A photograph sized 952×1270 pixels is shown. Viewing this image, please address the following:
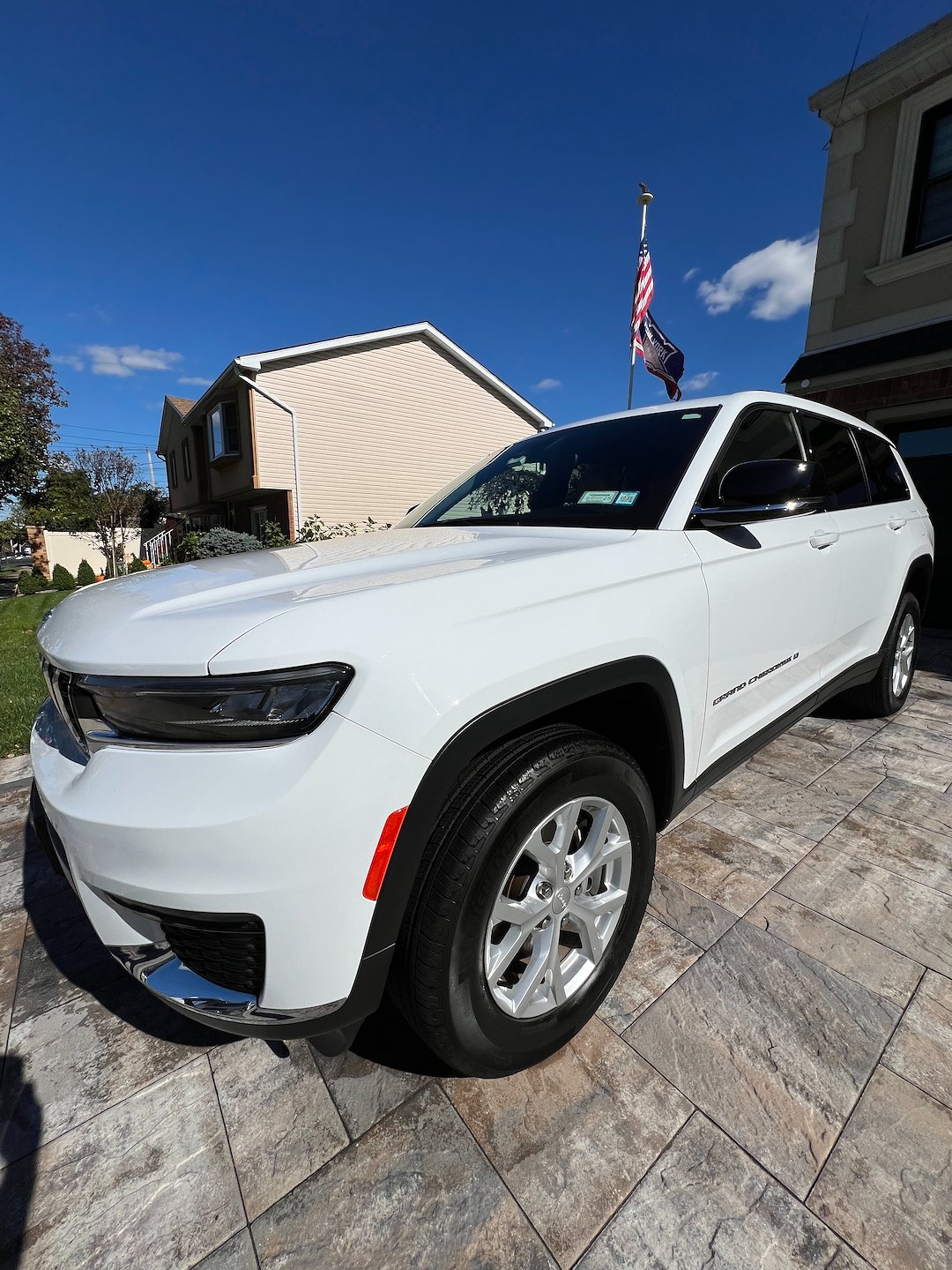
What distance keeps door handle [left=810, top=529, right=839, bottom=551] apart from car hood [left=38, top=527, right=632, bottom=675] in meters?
1.15

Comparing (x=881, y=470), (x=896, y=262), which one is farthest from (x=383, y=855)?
(x=896, y=262)

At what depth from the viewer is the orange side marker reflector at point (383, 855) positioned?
111 cm

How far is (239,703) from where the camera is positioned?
3.59ft

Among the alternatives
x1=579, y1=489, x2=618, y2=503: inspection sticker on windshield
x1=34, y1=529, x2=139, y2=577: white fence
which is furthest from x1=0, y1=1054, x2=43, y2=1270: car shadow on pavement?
x1=34, y1=529, x2=139, y2=577: white fence

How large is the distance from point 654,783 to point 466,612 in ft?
3.30

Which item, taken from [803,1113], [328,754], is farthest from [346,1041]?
[803,1113]

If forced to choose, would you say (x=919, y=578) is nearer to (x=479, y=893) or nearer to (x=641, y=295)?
(x=479, y=893)

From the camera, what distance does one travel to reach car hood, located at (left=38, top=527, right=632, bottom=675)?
1.15m

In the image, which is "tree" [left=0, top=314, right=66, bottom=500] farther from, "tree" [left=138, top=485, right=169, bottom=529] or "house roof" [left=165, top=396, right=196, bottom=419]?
"tree" [left=138, top=485, right=169, bottom=529]

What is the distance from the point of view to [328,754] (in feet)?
3.45

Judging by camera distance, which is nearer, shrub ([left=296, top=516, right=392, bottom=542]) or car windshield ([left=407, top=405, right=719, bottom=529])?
car windshield ([left=407, top=405, right=719, bottom=529])

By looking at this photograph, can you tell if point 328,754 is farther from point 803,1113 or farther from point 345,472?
point 345,472

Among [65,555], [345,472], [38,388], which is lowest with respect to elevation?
[65,555]

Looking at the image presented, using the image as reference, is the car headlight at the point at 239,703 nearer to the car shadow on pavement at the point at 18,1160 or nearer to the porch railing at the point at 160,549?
the car shadow on pavement at the point at 18,1160
